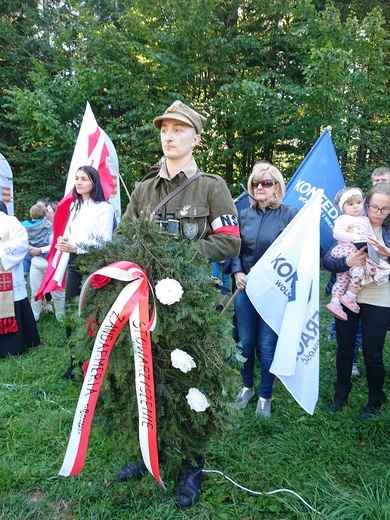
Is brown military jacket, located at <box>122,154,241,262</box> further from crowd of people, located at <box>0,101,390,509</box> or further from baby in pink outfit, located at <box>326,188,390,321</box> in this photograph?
baby in pink outfit, located at <box>326,188,390,321</box>

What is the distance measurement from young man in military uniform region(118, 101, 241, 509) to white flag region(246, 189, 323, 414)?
2.95 feet

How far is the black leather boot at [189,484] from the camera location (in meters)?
2.20

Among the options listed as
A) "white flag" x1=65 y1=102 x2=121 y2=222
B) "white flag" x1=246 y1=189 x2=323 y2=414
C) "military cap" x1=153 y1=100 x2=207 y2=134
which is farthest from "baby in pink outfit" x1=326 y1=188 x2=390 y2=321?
"white flag" x1=65 y1=102 x2=121 y2=222

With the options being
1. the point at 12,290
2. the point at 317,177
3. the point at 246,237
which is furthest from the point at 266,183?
the point at 12,290

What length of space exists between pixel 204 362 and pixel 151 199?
0.99 m

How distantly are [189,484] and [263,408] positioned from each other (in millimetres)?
1145

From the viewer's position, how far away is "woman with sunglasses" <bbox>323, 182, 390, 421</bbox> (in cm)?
295

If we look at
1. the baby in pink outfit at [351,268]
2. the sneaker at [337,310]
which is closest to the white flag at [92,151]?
the baby in pink outfit at [351,268]

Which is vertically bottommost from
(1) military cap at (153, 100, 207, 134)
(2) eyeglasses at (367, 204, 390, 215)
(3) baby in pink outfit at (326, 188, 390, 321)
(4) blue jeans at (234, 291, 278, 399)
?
(4) blue jeans at (234, 291, 278, 399)

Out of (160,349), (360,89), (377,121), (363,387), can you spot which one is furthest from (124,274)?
(377,121)

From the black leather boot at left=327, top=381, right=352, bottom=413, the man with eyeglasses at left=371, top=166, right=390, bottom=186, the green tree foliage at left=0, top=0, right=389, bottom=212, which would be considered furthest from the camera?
the green tree foliage at left=0, top=0, right=389, bottom=212

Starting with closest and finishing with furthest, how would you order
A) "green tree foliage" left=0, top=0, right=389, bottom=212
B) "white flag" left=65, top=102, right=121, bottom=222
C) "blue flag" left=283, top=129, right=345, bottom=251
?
"blue flag" left=283, top=129, right=345, bottom=251 → "white flag" left=65, top=102, right=121, bottom=222 → "green tree foliage" left=0, top=0, right=389, bottom=212

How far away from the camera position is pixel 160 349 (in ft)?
6.44

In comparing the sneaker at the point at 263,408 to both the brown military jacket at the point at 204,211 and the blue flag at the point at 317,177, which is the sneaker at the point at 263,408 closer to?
the brown military jacket at the point at 204,211
